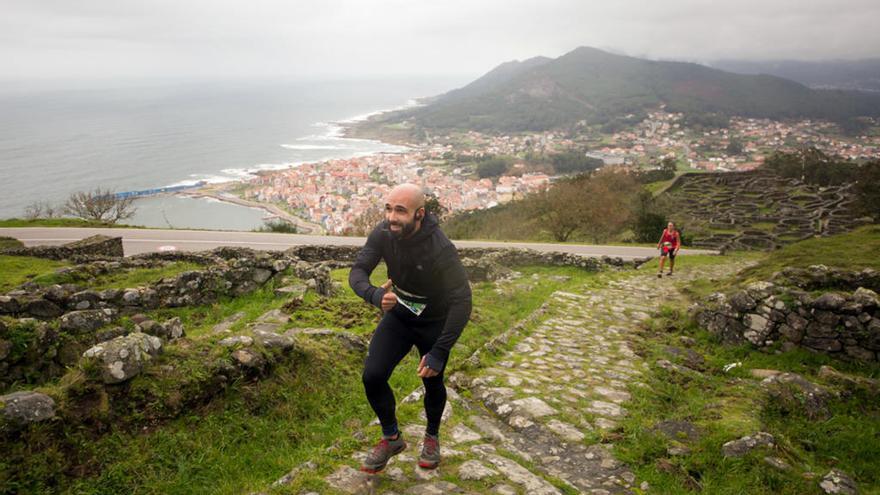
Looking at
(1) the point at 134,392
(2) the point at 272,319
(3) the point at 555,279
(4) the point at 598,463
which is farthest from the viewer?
(3) the point at 555,279

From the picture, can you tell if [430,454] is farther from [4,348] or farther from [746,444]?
[4,348]

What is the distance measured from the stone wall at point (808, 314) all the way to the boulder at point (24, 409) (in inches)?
402

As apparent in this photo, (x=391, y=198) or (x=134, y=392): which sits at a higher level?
(x=391, y=198)

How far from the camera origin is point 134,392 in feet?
14.5

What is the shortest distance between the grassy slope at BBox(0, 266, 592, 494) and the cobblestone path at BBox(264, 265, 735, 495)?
24.0 inches

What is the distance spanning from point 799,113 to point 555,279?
9920 inches

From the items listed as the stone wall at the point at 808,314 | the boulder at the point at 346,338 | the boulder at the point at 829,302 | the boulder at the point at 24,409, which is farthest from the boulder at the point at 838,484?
the boulder at the point at 24,409

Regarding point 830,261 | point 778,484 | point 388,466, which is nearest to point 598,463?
point 778,484

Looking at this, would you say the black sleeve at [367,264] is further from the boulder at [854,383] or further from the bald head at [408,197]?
the boulder at [854,383]

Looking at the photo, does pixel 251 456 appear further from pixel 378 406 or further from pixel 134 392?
pixel 378 406

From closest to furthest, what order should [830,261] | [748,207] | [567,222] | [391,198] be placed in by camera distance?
[391,198], [830,261], [567,222], [748,207]

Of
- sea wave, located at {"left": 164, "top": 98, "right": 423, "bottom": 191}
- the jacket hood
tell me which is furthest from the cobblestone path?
sea wave, located at {"left": 164, "top": 98, "right": 423, "bottom": 191}

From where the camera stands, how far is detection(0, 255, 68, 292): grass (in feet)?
45.9

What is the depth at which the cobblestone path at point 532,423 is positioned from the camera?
3990mm
